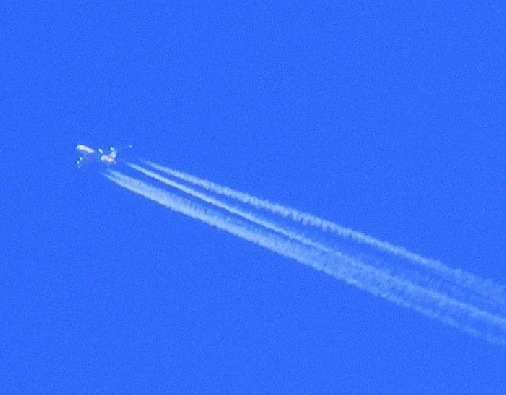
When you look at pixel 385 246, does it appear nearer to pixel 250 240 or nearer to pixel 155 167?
pixel 250 240

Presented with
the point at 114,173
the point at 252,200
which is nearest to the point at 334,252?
the point at 252,200

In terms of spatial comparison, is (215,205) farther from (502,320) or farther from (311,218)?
(502,320)

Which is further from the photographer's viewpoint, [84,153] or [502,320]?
A: [84,153]

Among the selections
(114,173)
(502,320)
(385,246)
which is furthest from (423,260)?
(114,173)

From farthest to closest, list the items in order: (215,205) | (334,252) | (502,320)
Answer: (215,205)
(334,252)
(502,320)

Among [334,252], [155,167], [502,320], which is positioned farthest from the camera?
[155,167]

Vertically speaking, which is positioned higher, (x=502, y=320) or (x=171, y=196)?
(x=171, y=196)
